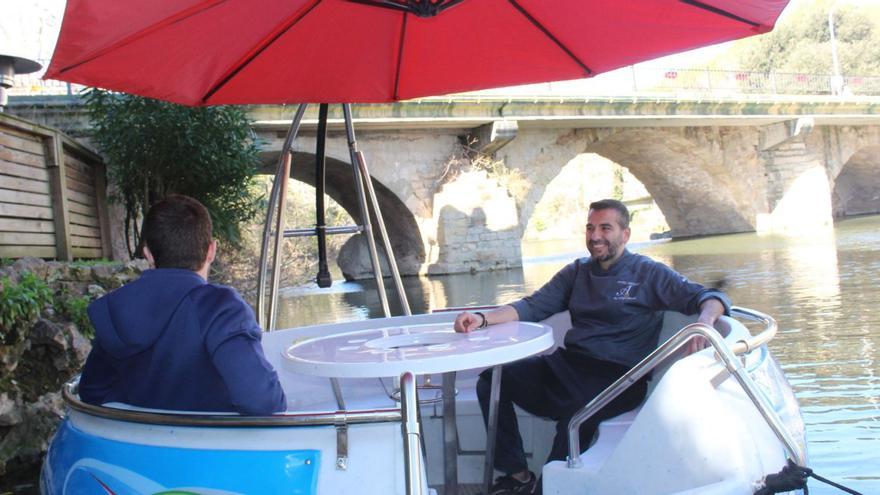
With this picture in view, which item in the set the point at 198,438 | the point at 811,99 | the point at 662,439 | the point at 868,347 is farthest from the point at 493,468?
the point at 811,99

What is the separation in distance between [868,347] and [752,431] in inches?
174

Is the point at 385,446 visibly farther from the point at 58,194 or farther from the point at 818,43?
the point at 818,43

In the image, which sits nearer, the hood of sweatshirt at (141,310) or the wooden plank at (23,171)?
the hood of sweatshirt at (141,310)

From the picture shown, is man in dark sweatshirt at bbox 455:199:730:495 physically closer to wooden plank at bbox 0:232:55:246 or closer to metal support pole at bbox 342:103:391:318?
metal support pole at bbox 342:103:391:318

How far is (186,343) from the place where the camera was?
5.72 ft

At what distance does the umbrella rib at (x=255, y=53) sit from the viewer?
2.52 metres

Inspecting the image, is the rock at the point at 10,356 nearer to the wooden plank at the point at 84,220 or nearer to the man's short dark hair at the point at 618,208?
the man's short dark hair at the point at 618,208

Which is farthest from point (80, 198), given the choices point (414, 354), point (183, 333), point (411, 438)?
point (411, 438)

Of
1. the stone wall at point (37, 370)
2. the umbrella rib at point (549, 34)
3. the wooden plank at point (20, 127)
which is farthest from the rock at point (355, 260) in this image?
the umbrella rib at point (549, 34)

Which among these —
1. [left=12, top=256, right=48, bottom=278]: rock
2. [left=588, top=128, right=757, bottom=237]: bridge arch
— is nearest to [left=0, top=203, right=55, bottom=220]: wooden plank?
[left=12, top=256, right=48, bottom=278]: rock

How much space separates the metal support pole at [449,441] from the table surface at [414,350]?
0.57 ft

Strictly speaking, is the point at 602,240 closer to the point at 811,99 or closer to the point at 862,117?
the point at 811,99

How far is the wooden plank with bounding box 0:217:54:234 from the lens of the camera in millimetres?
5657

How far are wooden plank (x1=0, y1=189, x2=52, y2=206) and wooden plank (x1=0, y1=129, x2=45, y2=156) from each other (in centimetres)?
34
